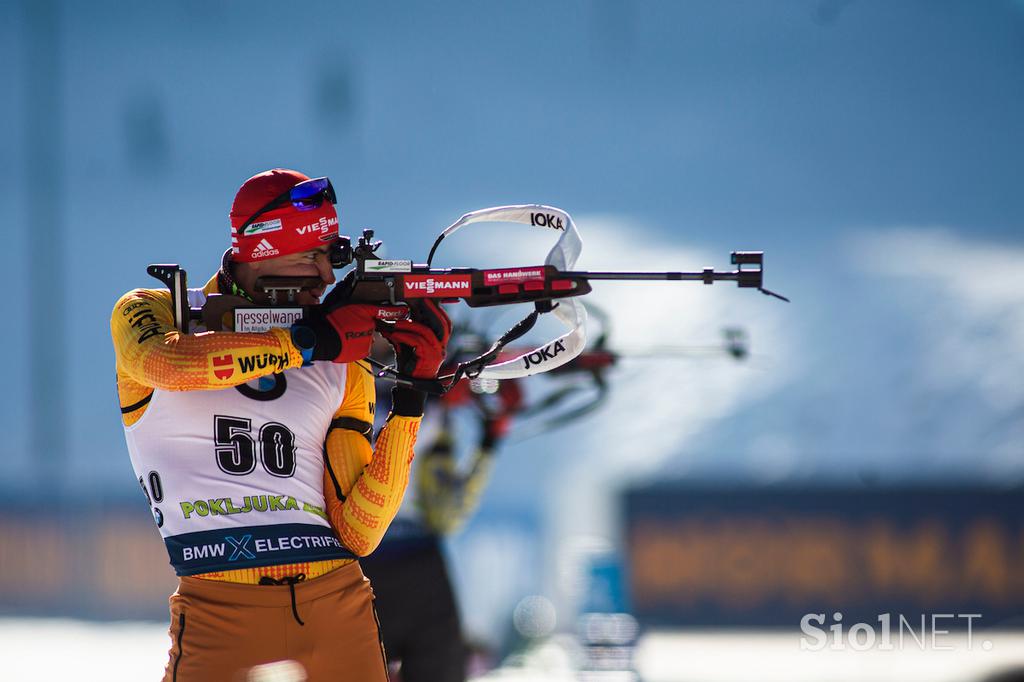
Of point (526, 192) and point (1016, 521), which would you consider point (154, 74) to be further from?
point (1016, 521)

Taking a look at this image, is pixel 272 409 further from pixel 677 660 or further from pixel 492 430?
pixel 677 660

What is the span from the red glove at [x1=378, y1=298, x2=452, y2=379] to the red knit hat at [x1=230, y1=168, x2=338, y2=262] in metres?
0.20

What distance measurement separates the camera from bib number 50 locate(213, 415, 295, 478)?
1.96 metres

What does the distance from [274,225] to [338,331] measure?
0.24 meters

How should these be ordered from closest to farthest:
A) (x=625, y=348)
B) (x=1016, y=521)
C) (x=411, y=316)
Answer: (x=411, y=316)
(x=1016, y=521)
(x=625, y=348)

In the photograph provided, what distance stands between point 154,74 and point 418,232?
273cm

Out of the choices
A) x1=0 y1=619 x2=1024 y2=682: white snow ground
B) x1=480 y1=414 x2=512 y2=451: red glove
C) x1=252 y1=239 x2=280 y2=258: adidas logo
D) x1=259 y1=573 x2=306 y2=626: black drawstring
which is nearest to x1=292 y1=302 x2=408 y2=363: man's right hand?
x1=252 y1=239 x2=280 y2=258: adidas logo

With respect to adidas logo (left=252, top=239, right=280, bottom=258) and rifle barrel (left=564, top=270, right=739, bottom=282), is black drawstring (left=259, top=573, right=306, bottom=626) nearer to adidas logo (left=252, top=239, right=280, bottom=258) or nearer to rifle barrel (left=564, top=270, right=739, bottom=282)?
adidas logo (left=252, top=239, right=280, bottom=258)

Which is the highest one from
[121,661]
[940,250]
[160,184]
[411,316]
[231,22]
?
[231,22]

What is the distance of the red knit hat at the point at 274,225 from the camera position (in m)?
2.07

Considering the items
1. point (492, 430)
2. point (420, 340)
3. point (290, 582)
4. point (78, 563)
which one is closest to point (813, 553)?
point (492, 430)

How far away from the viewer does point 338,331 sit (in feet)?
6.49

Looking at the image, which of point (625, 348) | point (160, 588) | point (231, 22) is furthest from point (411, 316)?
point (231, 22)

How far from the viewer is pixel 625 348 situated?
6.85 meters
